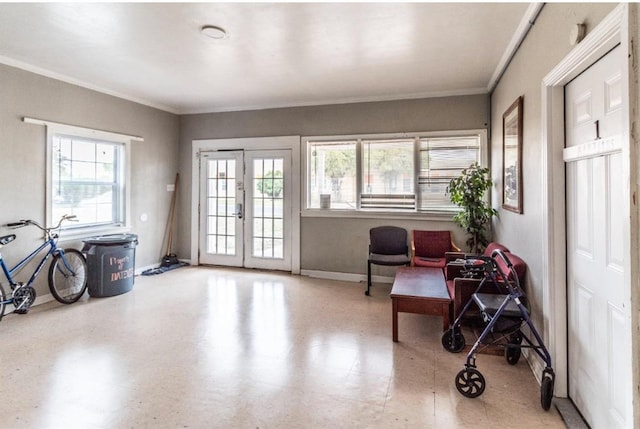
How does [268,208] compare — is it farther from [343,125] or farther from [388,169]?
[388,169]

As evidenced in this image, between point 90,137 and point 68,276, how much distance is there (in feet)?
5.96

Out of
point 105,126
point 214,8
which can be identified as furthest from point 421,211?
point 105,126

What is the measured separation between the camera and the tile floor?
78.5 inches

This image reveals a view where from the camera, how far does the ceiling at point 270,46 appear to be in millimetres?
2672

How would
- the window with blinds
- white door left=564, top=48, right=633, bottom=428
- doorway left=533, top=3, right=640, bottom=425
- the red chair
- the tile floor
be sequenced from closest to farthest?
white door left=564, top=48, right=633, bottom=428 < the tile floor < doorway left=533, top=3, right=640, bottom=425 < the red chair < the window with blinds

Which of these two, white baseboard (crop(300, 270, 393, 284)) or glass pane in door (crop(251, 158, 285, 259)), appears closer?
white baseboard (crop(300, 270, 393, 284))

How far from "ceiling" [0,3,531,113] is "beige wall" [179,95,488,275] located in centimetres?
22

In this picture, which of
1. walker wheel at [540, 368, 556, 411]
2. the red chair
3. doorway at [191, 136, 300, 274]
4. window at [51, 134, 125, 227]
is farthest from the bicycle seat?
walker wheel at [540, 368, 556, 411]

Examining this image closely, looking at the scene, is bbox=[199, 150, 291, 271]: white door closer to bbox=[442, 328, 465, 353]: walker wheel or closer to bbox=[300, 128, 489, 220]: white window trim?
bbox=[300, 128, 489, 220]: white window trim

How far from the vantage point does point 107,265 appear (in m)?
4.22

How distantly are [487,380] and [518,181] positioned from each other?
64.4 inches

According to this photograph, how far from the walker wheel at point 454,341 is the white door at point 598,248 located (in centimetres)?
80

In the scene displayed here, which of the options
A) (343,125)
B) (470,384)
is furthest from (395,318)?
(343,125)

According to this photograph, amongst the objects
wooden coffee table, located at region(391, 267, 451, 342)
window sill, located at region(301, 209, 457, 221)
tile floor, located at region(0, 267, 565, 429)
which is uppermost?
window sill, located at region(301, 209, 457, 221)
